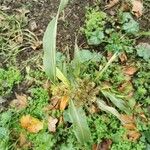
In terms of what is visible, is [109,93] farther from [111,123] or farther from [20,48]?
[20,48]

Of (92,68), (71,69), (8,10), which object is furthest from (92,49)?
(8,10)

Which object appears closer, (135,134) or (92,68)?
(135,134)

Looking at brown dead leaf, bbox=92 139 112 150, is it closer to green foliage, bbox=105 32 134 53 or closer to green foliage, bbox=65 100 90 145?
green foliage, bbox=65 100 90 145

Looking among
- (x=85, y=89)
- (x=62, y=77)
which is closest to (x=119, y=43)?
(x=85, y=89)

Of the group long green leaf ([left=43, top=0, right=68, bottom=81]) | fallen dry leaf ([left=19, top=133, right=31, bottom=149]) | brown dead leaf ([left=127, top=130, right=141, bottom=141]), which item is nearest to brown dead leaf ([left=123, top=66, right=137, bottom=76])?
brown dead leaf ([left=127, top=130, right=141, bottom=141])

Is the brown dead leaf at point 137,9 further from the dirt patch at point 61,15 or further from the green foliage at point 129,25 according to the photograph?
the dirt patch at point 61,15

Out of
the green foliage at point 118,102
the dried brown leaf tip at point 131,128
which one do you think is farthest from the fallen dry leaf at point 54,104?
the dried brown leaf tip at point 131,128
